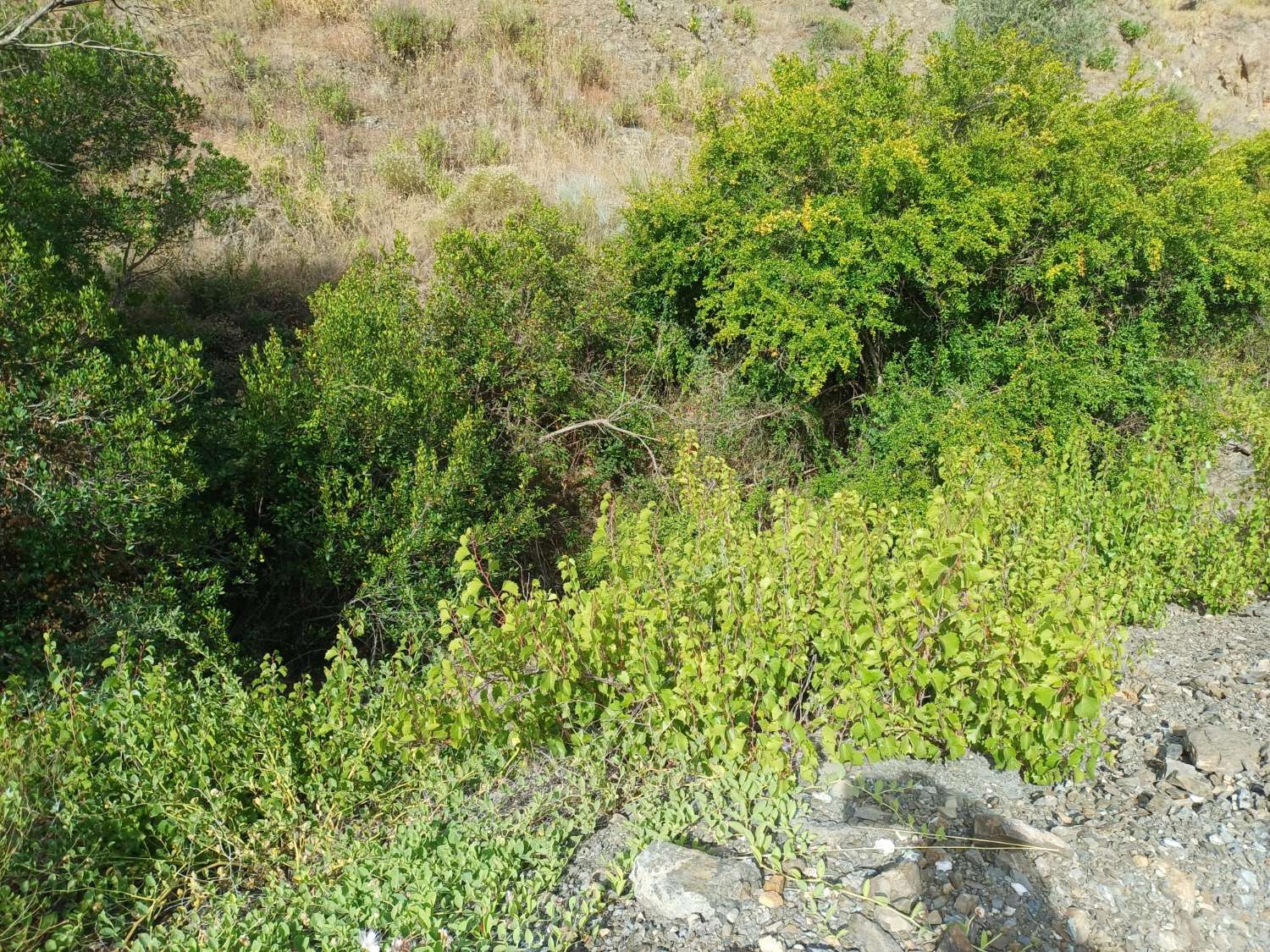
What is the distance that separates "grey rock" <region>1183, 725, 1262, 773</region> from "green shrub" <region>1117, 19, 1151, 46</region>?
22.6 metres

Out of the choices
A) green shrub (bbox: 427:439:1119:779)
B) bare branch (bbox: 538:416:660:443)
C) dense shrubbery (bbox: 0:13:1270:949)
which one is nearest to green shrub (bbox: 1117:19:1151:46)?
dense shrubbery (bbox: 0:13:1270:949)

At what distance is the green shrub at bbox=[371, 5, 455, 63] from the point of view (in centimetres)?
1427

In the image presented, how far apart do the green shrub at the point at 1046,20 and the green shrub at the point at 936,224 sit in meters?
8.59

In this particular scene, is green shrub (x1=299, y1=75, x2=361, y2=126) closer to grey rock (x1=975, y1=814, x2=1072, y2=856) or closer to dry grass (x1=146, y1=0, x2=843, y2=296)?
dry grass (x1=146, y1=0, x2=843, y2=296)

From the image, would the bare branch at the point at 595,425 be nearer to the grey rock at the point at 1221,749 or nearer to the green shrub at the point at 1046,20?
the grey rock at the point at 1221,749

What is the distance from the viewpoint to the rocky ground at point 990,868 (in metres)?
2.49

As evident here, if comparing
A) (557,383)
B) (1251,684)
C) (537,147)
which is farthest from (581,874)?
(537,147)

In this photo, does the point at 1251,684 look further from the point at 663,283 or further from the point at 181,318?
the point at 181,318

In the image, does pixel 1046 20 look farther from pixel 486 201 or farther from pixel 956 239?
pixel 486 201

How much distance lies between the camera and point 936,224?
831 cm

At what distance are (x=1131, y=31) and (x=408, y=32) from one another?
669 inches

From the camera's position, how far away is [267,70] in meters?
13.0

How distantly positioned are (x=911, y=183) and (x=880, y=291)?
1054 mm

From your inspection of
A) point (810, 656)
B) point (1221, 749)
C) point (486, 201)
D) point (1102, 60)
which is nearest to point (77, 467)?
point (810, 656)
